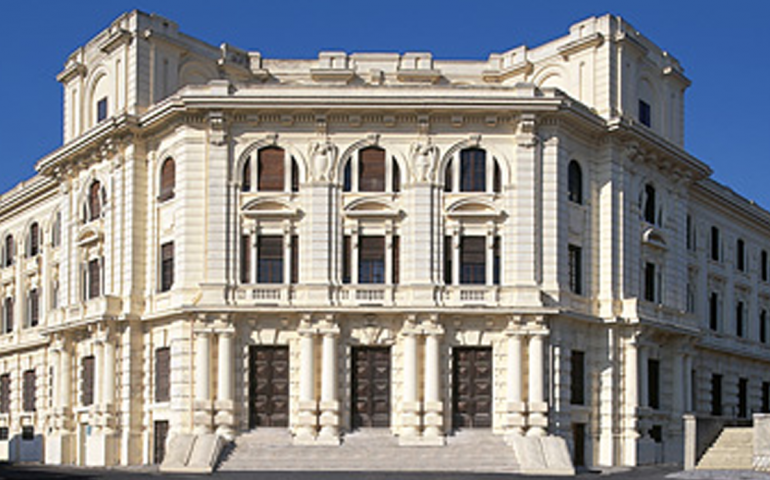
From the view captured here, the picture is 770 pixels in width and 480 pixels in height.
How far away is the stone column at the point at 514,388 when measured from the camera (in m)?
44.5

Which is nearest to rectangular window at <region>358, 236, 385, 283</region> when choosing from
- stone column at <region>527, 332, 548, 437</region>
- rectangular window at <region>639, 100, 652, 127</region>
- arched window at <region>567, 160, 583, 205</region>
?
stone column at <region>527, 332, 548, 437</region>

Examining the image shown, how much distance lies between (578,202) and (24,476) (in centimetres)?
2438

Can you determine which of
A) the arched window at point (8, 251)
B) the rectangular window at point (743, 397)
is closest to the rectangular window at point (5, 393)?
the arched window at point (8, 251)

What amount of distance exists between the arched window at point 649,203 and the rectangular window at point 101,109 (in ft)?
80.2

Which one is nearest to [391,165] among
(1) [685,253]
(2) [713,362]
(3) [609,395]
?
(3) [609,395]

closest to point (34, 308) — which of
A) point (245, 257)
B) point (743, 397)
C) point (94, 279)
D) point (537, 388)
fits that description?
point (94, 279)

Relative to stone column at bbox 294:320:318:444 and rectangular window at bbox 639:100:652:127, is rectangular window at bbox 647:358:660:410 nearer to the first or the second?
rectangular window at bbox 639:100:652:127

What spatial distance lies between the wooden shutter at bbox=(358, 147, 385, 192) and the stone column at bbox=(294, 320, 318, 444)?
6044mm

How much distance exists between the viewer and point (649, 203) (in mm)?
52781

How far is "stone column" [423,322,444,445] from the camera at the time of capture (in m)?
44.2

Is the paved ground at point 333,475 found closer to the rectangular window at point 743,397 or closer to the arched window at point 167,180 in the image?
the arched window at point 167,180

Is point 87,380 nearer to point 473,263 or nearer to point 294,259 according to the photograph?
point 294,259

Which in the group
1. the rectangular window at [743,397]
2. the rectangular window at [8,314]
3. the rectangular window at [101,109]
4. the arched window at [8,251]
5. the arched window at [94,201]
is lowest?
the rectangular window at [743,397]

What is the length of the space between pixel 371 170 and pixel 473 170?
408 centimetres
